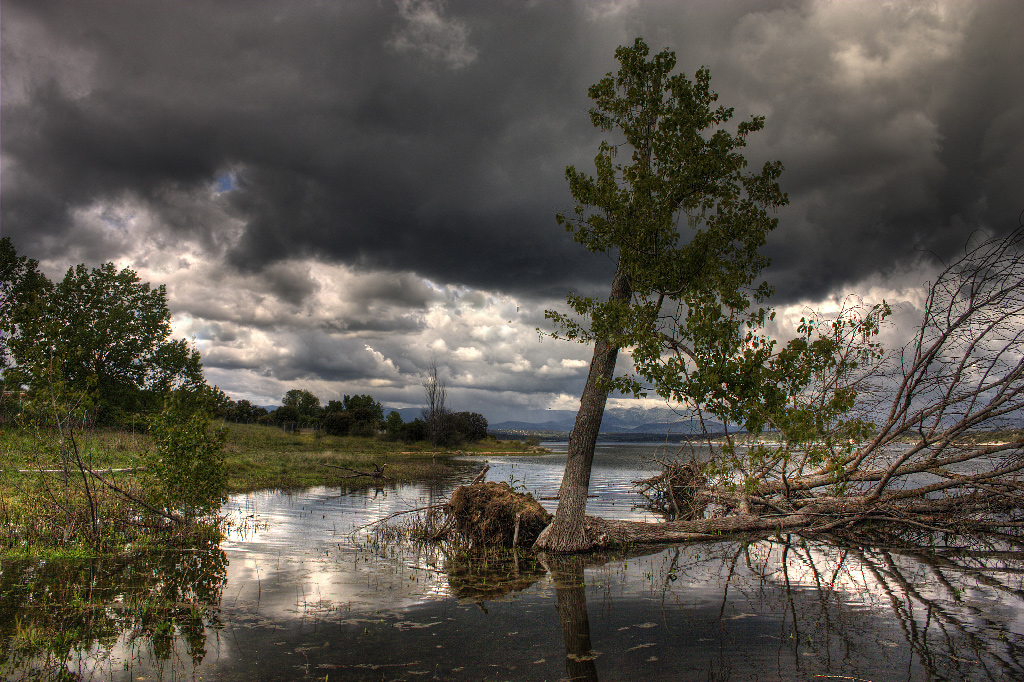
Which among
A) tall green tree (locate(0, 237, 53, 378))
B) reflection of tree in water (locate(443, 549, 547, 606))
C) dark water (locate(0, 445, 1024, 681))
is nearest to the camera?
dark water (locate(0, 445, 1024, 681))

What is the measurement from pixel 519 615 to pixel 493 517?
20.3 feet

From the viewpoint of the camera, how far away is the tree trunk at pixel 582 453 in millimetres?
13820

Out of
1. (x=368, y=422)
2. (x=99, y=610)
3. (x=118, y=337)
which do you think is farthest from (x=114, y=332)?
(x=99, y=610)

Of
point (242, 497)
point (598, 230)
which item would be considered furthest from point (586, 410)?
point (242, 497)

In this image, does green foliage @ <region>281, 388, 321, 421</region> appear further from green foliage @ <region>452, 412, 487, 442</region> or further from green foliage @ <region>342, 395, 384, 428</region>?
green foliage @ <region>452, 412, 487, 442</region>

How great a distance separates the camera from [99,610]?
8.72 m

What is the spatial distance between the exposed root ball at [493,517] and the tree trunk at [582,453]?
1.28 meters

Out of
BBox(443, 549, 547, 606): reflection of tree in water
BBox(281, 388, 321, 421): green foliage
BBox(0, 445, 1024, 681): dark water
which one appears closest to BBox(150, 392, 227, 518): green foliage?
BBox(0, 445, 1024, 681): dark water

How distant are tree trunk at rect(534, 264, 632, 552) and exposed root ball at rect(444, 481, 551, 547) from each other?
50.5 inches

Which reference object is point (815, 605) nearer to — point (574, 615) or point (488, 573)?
point (574, 615)

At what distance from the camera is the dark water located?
6.84 metres

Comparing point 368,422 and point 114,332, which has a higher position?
point 114,332

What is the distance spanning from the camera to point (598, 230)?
13.7 metres

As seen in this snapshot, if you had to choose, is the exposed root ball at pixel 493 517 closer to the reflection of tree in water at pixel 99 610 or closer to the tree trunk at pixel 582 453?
the tree trunk at pixel 582 453
